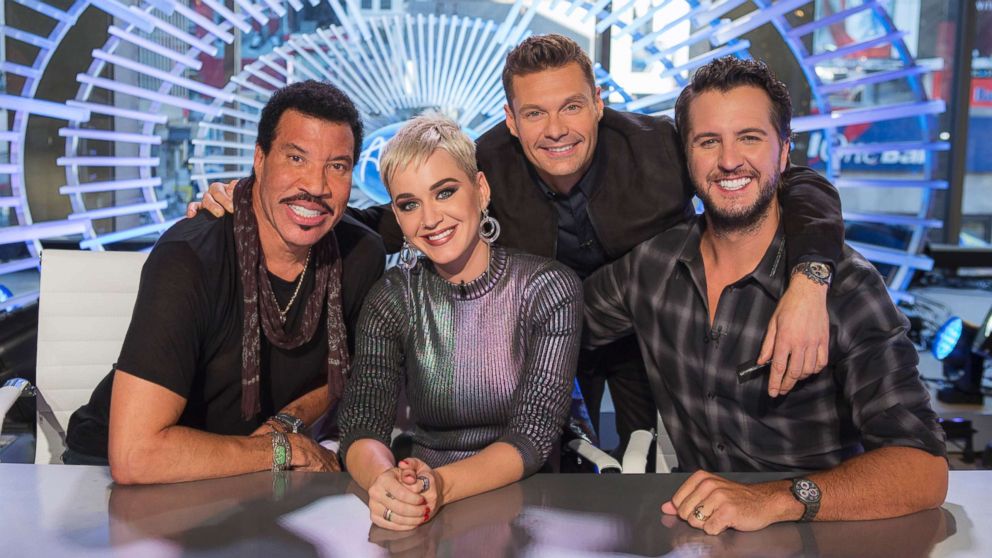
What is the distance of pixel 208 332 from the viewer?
6.33ft

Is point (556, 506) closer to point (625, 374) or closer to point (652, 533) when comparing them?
point (652, 533)

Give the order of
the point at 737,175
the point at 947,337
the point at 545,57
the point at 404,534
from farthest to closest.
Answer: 1. the point at 947,337
2. the point at 545,57
3. the point at 737,175
4. the point at 404,534

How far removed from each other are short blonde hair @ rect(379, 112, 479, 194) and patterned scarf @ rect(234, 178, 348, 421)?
35cm

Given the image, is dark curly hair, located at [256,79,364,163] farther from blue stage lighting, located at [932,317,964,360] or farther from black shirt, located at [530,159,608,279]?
blue stage lighting, located at [932,317,964,360]

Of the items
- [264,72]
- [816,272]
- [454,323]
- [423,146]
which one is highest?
[264,72]

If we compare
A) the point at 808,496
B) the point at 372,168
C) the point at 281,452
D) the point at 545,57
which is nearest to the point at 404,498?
the point at 281,452

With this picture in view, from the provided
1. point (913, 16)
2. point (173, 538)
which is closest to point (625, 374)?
point (173, 538)

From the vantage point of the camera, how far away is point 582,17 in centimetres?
395

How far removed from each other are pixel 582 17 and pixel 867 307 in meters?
2.57

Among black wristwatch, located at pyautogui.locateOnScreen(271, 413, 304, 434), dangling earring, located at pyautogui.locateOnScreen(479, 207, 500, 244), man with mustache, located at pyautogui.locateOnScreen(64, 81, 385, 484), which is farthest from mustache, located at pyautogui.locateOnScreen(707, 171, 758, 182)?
black wristwatch, located at pyautogui.locateOnScreen(271, 413, 304, 434)

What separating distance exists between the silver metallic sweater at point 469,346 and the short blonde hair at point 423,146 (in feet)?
0.78

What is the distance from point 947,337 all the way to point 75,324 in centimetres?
351

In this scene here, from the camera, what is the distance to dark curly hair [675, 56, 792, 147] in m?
1.88

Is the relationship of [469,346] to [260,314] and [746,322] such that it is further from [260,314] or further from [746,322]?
[746,322]
